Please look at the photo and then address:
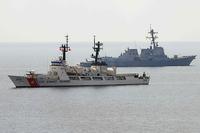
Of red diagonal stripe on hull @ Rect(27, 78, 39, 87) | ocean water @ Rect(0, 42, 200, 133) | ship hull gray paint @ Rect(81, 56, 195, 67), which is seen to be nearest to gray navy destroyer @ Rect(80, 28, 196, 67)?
ship hull gray paint @ Rect(81, 56, 195, 67)

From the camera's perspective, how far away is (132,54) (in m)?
192

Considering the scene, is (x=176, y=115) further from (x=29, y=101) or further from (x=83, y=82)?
(x=83, y=82)

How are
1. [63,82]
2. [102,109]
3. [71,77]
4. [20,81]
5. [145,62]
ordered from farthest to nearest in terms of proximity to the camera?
1. [145,62]
2. [71,77]
3. [63,82]
4. [20,81]
5. [102,109]

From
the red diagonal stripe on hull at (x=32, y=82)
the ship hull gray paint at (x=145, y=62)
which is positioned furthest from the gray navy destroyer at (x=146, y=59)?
the red diagonal stripe on hull at (x=32, y=82)

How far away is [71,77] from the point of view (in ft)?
379

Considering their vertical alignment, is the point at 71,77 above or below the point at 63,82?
above

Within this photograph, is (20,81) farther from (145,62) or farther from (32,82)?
(145,62)

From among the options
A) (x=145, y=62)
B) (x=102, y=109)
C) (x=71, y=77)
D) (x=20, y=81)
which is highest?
(x=145, y=62)

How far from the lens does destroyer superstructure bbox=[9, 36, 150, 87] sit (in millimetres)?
113438

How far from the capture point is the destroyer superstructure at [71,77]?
11344 centimetres

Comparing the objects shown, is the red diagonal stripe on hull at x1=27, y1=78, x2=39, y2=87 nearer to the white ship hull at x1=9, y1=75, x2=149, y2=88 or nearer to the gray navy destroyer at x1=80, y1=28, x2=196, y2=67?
the white ship hull at x1=9, y1=75, x2=149, y2=88

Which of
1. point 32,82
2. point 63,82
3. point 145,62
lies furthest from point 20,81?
point 145,62

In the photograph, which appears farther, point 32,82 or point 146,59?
point 146,59

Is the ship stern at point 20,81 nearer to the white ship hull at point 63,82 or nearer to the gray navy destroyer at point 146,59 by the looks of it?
the white ship hull at point 63,82
